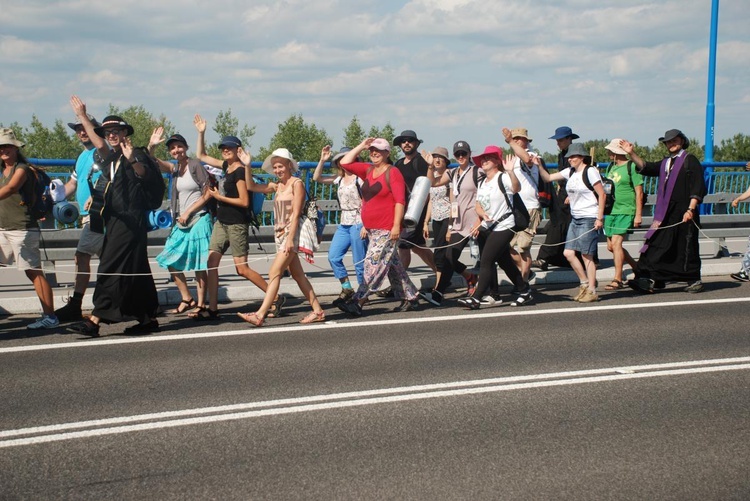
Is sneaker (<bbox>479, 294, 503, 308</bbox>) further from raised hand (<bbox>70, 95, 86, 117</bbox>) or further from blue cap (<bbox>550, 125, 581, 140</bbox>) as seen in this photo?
raised hand (<bbox>70, 95, 86, 117</bbox>)

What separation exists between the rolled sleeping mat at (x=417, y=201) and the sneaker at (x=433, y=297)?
0.85 metres

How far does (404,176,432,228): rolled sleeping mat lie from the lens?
10.9m

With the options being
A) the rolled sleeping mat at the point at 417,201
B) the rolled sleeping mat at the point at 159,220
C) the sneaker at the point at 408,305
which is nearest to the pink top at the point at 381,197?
the rolled sleeping mat at the point at 417,201

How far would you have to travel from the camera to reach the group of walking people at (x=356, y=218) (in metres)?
9.31

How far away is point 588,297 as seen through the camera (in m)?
11.4

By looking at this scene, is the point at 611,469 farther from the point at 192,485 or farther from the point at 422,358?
the point at 422,358

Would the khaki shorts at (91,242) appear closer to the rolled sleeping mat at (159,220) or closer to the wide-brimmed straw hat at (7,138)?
the rolled sleeping mat at (159,220)

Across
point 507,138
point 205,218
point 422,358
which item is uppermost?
point 507,138

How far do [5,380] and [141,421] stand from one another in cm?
177

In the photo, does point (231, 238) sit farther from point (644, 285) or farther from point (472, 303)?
point (644, 285)

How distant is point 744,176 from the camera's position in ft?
62.6

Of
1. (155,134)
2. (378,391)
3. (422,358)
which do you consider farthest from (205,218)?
(378,391)

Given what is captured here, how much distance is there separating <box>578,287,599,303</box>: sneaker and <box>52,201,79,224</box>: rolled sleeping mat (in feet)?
20.0

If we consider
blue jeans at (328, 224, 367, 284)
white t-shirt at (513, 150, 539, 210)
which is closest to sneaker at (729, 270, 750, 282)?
white t-shirt at (513, 150, 539, 210)
